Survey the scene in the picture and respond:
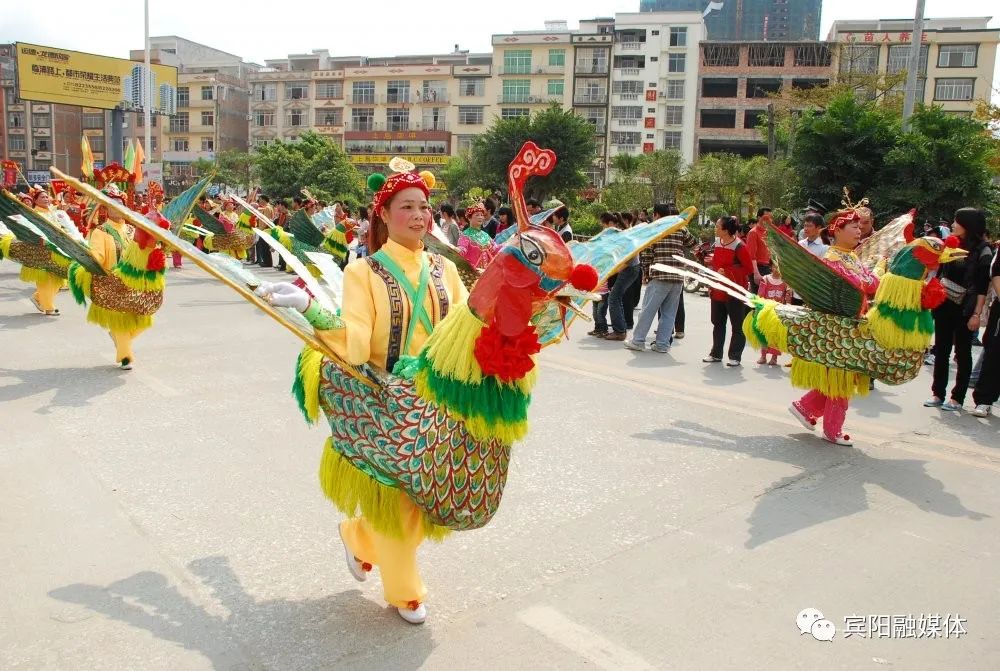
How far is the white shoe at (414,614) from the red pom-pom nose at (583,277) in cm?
144

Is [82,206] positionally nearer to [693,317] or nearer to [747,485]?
[693,317]

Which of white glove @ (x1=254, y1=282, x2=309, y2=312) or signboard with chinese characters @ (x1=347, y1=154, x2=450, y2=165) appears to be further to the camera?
signboard with chinese characters @ (x1=347, y1=154, x2=450, y2=165)

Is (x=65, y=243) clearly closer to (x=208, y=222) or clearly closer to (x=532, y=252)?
(x=532, y=252)

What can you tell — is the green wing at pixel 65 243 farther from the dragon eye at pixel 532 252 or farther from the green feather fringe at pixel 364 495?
the dragon eye at pixel 532 252

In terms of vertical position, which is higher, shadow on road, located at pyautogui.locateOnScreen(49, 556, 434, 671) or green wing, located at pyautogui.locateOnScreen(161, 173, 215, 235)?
green wing, located at pyautogui.locateOnScreen(161, 173, 215, 235)

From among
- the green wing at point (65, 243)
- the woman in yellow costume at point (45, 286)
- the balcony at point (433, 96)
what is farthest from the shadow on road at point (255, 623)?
the balcony at point (433, 96)

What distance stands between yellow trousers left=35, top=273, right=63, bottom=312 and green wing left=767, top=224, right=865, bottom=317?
8.58 meters

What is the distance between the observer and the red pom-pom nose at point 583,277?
232cm

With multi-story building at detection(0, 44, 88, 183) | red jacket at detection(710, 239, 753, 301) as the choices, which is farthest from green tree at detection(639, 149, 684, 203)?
multi-story building at detection(0, 44, 88, 183)

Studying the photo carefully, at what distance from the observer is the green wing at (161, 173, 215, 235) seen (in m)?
6.67

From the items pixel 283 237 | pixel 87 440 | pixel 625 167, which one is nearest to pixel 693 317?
pixel 283 237

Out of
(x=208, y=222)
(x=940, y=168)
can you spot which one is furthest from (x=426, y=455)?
(x=940, y=168)

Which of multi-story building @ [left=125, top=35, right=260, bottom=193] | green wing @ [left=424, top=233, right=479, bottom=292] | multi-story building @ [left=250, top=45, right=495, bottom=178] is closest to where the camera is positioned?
green wing @ [left=424, top=233, right=479, bottom=292]

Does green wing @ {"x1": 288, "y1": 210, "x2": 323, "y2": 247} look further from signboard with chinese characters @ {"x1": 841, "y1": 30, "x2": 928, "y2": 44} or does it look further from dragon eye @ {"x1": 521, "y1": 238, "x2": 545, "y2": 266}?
signboard with chinese characters @ {"x1": 841, "y1": 30, "x2": 928, "y2": 44}
